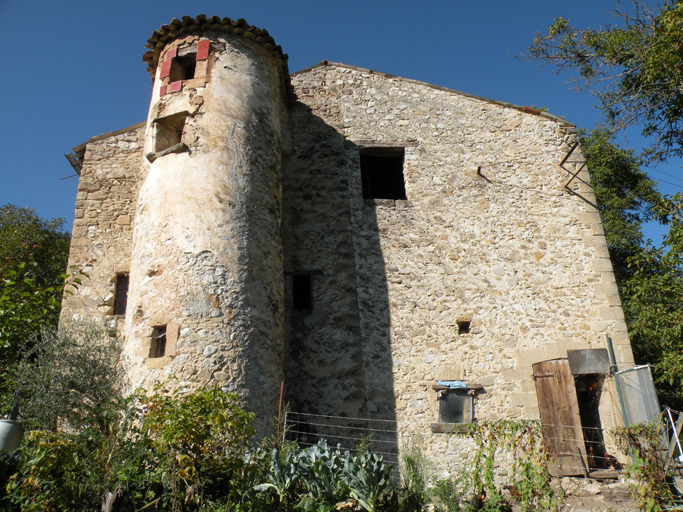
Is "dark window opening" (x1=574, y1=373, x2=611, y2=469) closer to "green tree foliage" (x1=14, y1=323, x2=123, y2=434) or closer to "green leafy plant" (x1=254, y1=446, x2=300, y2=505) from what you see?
"green leafy plant" (x1=254, y1=446, x2=300, y2=505)

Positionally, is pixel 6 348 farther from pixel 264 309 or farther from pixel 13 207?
pixel 13 207

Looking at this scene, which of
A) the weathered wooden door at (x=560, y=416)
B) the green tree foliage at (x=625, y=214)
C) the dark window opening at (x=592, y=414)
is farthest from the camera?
the green tree foliage at (x=625, y=214)

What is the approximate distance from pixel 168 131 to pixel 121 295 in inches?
115

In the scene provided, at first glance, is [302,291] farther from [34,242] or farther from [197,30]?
[34,242]

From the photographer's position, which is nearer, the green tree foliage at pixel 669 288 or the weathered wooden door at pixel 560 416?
the weathered wooden door at pixel 560 416

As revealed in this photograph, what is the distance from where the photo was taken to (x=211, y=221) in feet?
23.9

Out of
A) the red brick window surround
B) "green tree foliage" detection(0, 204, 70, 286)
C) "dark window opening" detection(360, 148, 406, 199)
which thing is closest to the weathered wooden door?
"dark window opening" detection(360, 148, 406, 199)

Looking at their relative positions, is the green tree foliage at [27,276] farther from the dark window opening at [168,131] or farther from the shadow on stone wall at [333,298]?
the shadow on stone wall at [333,298]

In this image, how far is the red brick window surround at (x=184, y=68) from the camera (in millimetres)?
8406

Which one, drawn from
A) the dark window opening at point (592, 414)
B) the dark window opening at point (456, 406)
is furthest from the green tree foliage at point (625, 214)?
the dark window opening at point (456, 406)

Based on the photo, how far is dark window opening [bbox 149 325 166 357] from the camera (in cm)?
679

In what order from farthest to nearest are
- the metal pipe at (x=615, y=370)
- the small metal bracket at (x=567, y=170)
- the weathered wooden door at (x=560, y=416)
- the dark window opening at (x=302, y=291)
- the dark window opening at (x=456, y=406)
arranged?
the small metal bracket at (x=567, y=170) < the dark window opening at (x=302, y=291) < the dark window opening at (x=456, y=406) < the metal pipe at (x=615, y=370) < the weathered wooden door at (x=560, y=416)

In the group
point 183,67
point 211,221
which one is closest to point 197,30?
point 183,67

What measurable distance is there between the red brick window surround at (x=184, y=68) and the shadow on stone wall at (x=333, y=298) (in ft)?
7.64
